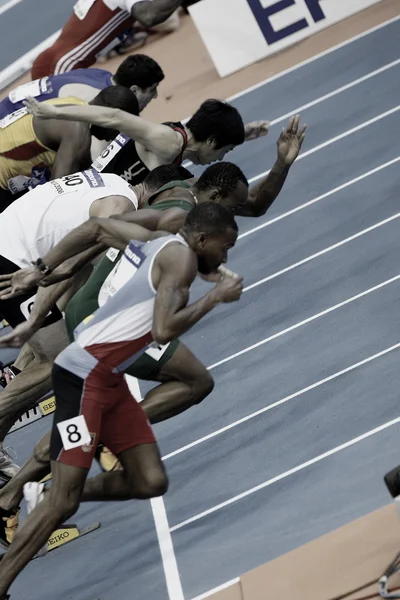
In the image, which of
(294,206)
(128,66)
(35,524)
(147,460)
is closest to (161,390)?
(147,460)

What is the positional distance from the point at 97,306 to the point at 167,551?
4.49ft

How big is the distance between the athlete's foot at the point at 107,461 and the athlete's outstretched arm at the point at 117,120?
5.49ft

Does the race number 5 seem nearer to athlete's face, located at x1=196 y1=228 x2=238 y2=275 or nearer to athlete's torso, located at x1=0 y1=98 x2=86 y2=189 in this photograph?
athlete's face, located at x1=196 y1=228 x2=238 y2=275

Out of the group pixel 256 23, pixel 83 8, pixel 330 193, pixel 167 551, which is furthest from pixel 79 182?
pixel 256 23

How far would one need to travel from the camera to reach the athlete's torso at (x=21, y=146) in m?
6.99

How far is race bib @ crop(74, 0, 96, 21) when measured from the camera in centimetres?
978

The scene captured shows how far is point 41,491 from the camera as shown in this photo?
5520 mm

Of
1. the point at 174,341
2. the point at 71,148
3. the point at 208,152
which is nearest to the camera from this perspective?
the point at 174,341

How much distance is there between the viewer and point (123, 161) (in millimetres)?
6766

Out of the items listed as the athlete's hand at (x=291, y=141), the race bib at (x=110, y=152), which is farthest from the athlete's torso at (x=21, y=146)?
the athlete's hand at (x=291, y=141)

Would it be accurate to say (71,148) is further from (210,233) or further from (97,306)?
(210,233)

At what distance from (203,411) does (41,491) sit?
5.68 feet

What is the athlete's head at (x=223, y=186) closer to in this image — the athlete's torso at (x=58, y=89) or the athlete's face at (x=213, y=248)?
the athlete's face at (x=213, y=248)

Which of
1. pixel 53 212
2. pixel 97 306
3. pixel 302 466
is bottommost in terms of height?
pixel 302 466
